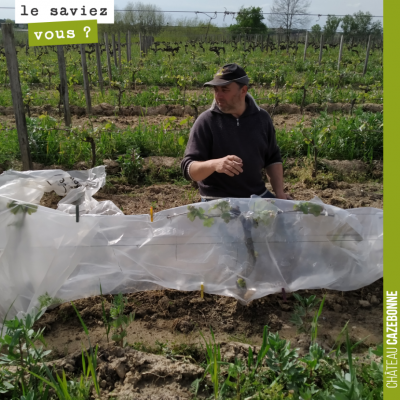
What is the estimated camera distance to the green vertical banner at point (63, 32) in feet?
10.6

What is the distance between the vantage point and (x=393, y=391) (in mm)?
1260

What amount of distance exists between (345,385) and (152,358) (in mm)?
813

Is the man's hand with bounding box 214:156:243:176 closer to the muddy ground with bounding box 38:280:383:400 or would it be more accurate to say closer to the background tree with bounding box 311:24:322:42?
the muddy ground with bounding box 38:280:383:400

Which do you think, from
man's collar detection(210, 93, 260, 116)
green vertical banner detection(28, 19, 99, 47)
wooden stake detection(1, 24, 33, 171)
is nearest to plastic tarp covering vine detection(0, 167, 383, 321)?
man's collar detection(210, 93, 260, 116)

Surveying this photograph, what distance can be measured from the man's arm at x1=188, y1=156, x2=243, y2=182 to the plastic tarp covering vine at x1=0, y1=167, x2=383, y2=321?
0.17 metres

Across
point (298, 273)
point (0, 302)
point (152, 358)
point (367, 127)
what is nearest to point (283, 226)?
point (298, 273)

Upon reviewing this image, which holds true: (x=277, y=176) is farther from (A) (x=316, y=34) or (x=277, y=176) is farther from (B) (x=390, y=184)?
(A) (x=316, y=34)

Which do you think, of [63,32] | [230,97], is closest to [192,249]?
[230,97]

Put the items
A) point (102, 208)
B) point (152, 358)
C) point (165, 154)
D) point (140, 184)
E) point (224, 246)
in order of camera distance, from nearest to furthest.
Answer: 1. point (152, 358)
2. point (224, 246)
3. point (102, 208)
4. point (140, 184)
5. point (165, 154)

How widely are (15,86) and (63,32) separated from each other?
0.62 m

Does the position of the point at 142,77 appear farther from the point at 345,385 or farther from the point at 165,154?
the point at 345,385

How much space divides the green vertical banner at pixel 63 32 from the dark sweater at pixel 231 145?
5.28ft

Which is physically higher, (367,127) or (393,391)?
(367,127)

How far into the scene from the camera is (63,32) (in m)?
3.35
